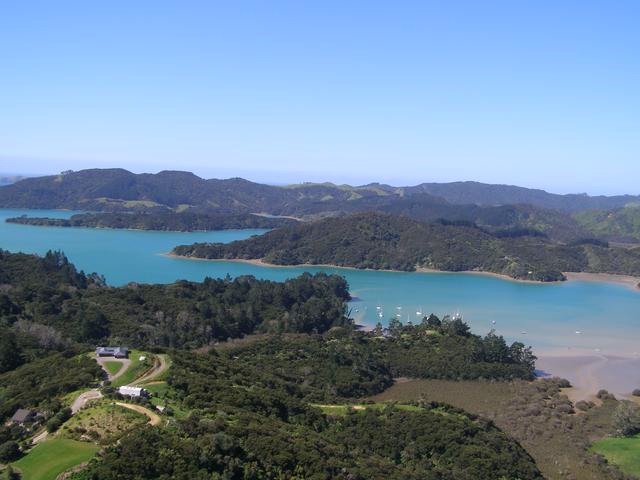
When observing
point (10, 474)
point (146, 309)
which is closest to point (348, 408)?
point (10, 474)

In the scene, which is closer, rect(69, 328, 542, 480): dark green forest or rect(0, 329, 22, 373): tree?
rect(69, 328, 542, 480): dark green forest

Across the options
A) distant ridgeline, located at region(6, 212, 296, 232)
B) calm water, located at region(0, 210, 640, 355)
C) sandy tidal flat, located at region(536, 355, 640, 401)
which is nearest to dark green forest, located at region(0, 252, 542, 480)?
sandy tidal flat, located at region(536, 355, 640, 401)

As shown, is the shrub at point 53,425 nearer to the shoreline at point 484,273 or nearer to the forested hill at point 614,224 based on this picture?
the shoreline at point 484,273

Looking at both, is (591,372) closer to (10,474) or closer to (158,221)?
(10,474)

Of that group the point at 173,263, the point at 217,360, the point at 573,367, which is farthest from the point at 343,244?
the point at 217,360

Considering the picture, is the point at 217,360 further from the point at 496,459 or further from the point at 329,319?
the point at 329,319

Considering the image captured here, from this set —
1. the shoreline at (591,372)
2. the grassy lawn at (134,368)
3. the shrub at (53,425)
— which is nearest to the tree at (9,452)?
the shrub at (53,425)

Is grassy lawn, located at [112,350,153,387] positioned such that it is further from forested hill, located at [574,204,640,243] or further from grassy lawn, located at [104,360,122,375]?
forested hill, located at [574,204,640,243]
